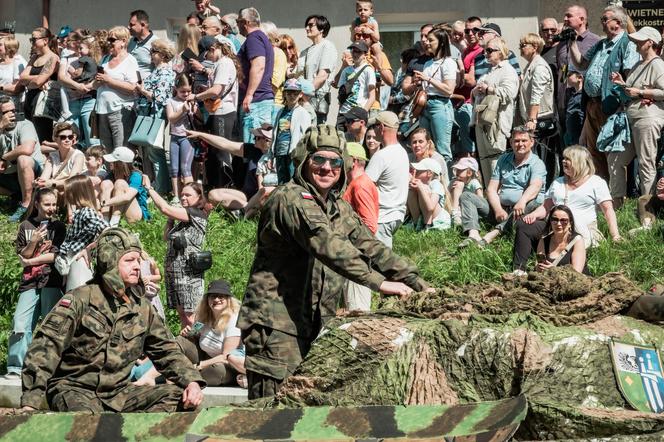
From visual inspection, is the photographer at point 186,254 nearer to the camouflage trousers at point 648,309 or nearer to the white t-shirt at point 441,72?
the white t-shirt at point 441,72

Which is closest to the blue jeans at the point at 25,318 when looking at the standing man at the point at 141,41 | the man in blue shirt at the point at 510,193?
the man in blue shirt at the point at 510,193

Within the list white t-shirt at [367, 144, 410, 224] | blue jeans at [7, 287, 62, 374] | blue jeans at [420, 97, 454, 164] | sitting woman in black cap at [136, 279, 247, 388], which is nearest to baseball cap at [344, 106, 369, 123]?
blue jeans at [420, 97, 454, 164]

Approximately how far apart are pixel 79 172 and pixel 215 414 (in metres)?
8.90

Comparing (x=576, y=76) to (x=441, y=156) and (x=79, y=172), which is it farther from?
(x=79, y=172)

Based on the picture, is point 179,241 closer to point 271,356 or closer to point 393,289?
point 271,356

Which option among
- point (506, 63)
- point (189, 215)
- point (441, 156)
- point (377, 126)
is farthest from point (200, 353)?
point (506, 63)

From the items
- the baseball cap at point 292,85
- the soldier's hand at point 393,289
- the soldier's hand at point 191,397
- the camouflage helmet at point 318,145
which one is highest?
the baseball cap at point 292,85

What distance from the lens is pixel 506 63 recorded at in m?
14.9

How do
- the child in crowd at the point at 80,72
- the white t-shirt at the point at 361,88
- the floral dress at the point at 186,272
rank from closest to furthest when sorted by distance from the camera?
the floral dress at the point at 186,272 → the white t-shirt at the point at 361,88 → the child in crowd at the point at 80,72

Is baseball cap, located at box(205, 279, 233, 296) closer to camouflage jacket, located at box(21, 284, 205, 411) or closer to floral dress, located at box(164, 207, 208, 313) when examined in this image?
floral dress, located at box(164, 207, 208, 313)

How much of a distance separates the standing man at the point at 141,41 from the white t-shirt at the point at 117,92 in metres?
0.33

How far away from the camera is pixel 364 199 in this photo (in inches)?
458

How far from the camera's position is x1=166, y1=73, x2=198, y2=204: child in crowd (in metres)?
15.6

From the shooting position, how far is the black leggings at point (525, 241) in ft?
40.6
